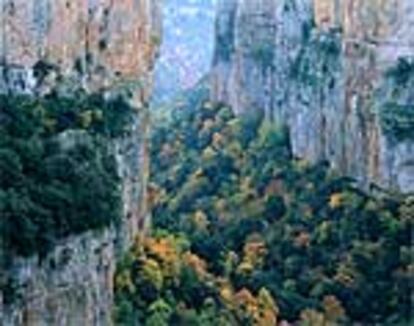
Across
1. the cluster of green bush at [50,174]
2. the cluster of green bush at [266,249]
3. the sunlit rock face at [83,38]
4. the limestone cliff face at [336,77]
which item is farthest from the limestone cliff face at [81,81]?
the limestone cliff face at [336,77]

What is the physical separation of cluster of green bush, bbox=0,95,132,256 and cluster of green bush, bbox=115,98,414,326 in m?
5.24

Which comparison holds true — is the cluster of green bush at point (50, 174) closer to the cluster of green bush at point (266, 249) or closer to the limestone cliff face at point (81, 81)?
the limestone cliff face at point (81, 81)

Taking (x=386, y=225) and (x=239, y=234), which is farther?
(x=239, y=234)

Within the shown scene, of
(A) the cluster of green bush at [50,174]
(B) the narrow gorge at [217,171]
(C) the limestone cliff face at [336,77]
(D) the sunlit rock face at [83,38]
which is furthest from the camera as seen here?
(C) the limestone cliff face at [336,77]

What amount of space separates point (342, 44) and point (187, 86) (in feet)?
152

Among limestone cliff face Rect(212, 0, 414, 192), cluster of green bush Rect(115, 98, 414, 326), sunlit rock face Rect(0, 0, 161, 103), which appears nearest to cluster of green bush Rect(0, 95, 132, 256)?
sunlit rock face Rect(0, 0, 161, 103)

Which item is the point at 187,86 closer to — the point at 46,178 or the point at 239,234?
the point at 239,234

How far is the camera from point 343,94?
51281mm

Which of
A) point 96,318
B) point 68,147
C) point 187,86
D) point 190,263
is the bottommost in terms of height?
point 187,86

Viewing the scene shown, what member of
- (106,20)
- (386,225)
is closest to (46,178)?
(106,20)

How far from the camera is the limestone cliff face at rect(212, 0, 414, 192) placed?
157 ft

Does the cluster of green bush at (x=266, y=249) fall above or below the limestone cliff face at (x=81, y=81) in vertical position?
below

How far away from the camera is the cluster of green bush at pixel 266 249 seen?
43594mm

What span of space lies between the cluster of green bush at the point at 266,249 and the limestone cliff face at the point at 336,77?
1058mm
